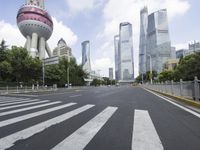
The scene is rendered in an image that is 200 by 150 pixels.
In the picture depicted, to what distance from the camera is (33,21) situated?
362ft

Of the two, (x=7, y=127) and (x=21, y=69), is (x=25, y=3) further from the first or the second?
(x=7, y=127)

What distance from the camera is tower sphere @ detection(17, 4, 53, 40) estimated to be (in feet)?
361

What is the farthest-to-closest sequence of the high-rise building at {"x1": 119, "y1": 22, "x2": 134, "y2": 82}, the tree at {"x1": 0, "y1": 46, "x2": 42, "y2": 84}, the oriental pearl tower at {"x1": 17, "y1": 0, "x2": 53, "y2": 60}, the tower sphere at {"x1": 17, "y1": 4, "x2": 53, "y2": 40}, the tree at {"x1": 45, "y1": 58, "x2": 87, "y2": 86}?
the high-rise building at {"x1": 119, "y1": 22, "x2": 134, "y2": 82} → the oriental pearl tower at {"x1": 17, "y1": 0, "x2": 53, "y2": 60} → the tower sphere at {"x1": 17, "y1": 4, "x2": 53, "y2": 40} → the tree at {"x1": 45, "y1": 58, "x2": 87, "y2": 86} → the tree at {"x1": 0, "y1": 46, "x2": 42, "y2": 84}

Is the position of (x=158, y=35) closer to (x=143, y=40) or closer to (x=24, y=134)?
(x=143, y=40)

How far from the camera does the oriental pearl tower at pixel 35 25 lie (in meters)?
111

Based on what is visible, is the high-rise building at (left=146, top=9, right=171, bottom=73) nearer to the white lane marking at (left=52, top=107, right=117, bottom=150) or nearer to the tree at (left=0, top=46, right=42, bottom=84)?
the tree at (left=0, top=46, right=42, bottom=84)

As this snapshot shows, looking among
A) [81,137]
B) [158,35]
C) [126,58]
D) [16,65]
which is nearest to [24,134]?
[81,137]

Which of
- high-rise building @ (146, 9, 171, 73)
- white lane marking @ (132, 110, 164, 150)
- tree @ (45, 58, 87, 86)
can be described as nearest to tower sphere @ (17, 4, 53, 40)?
tree @ (45, 58, 87, 86)

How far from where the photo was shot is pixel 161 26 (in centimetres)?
9750

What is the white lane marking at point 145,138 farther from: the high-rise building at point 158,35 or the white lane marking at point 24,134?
the high-rise building at point 158,35

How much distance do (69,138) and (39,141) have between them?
594 millimetres

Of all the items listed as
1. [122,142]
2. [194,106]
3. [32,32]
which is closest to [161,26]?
[32,32]

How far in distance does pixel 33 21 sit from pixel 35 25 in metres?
2.80

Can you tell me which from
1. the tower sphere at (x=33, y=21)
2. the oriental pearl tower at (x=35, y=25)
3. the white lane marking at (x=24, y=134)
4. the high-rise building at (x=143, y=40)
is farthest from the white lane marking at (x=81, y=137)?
the tower sphere at (x=33, y=21)
